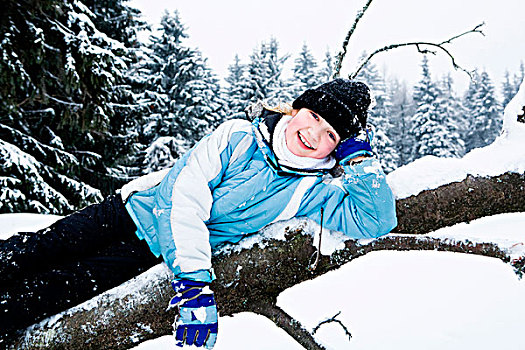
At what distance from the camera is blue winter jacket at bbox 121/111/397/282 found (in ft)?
4.87

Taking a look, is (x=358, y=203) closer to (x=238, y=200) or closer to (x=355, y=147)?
(x=355, y=147)

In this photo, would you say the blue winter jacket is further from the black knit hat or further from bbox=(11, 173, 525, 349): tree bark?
the black knit hat

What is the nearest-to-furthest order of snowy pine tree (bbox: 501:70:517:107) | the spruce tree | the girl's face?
the girl's face < the spruce tree < snowy pine tree (bbox: 501:70:517:107)

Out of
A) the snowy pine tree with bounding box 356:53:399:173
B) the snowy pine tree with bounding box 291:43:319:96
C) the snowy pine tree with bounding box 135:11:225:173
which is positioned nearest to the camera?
the snowy pine tree with bounding box 135:11:225:173

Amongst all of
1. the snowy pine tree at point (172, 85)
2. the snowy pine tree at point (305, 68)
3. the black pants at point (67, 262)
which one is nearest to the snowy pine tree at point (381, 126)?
the snowy pine tree at point (305, 68)

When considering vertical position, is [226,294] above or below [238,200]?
below

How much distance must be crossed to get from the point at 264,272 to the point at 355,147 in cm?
71

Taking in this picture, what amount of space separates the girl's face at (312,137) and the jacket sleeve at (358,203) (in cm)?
17

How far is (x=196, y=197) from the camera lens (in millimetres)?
1596

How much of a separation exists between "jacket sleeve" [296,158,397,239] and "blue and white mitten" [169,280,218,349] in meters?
0.57

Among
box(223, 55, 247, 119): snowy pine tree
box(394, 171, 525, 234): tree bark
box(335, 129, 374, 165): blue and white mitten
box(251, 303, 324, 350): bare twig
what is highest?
box(223, 55, 247, 119): snowy pine tree

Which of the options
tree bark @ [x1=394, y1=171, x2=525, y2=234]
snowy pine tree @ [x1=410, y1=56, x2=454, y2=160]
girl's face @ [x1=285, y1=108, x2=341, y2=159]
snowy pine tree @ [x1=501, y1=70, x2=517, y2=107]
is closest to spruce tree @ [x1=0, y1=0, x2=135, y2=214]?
girl's face @ [x1=285, y1=108, x2=341, y2=159]

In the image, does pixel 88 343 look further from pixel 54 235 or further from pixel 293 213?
pixel 293 213

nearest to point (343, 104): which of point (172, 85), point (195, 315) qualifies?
point (195, 315)
